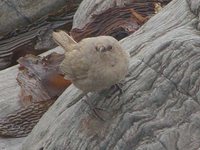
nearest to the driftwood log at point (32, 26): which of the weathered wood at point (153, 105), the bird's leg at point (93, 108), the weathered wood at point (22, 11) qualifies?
the weathered wood at point (22, 11)

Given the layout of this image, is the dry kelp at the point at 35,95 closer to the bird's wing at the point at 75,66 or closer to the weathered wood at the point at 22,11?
the bird's wing at the point at 75,66

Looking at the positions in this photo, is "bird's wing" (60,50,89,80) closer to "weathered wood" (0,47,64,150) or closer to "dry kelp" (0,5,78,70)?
"weathered wood" (0,47,64,150)

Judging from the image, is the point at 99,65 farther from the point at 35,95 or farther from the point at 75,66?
the point at 35,95

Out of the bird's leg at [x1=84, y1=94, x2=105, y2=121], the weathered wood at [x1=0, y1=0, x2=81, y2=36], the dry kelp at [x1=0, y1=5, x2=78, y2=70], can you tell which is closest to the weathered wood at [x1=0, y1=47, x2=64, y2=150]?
the dry kelp at [x1=0, y1=5, x2=78, y2=70]

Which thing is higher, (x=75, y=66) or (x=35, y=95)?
(x=75, y=66)

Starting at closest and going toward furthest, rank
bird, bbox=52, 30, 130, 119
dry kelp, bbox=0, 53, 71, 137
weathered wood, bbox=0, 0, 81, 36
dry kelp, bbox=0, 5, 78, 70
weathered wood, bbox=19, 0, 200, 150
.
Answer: weathered wood, bbox=19, 0, 200, 150, bird, bbox=52, 30, 130, 119, dry kelp, bbox=0, 53, 71, 137, dry kelp, bbox=0, 5, 78, 70, weathered wood, bbox=0, 0, 81, 36

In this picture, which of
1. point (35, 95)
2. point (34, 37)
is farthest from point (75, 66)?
point (34, 37)

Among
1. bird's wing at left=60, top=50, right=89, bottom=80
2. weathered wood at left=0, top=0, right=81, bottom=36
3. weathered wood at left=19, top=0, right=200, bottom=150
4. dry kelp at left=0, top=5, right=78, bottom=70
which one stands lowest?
dry kelp at left=0, top=5, right=78, bottom=70
